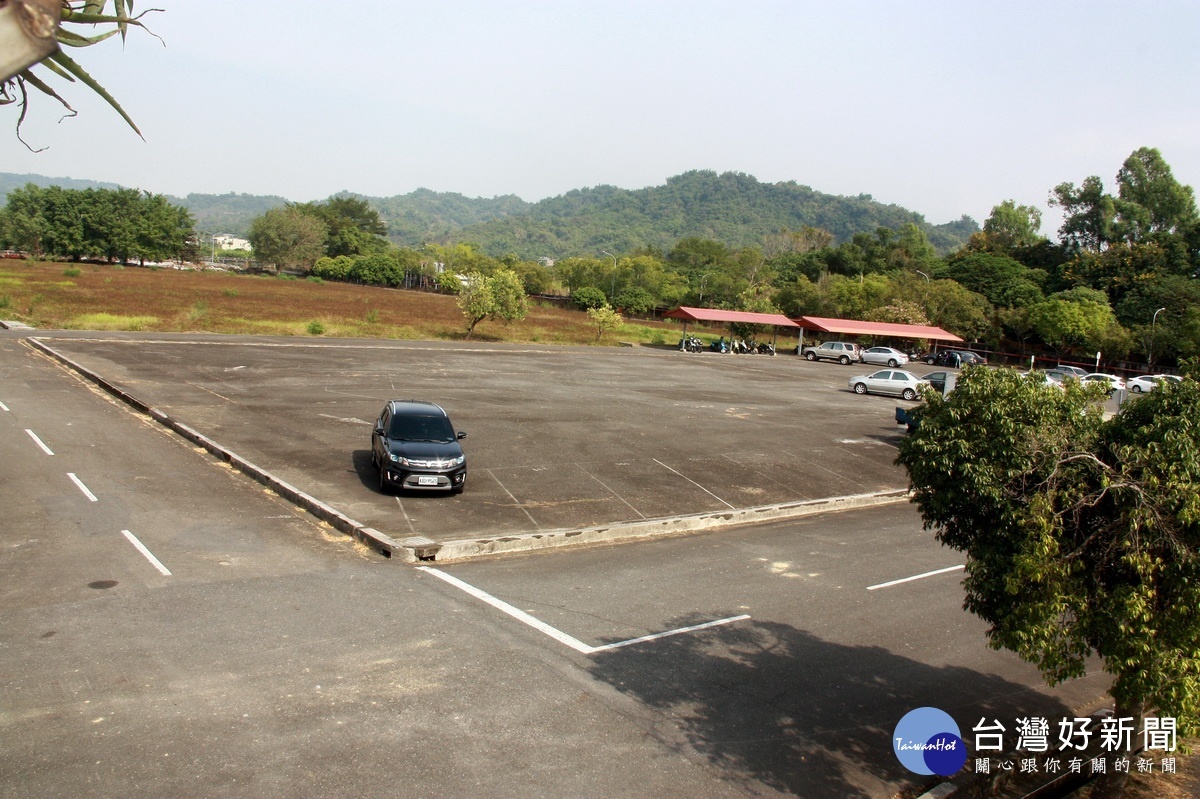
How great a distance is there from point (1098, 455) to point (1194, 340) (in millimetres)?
66078

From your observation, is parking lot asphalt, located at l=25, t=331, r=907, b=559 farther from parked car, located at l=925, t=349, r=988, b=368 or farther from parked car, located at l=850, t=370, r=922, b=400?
parked car, located at l=925, t=349, r=988, b=368

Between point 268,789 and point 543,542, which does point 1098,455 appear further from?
point 543,542

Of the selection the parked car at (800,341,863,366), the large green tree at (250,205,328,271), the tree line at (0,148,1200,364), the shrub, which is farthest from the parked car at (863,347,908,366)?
the large green tree at (250,205,328,271)

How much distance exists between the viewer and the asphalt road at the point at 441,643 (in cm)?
667

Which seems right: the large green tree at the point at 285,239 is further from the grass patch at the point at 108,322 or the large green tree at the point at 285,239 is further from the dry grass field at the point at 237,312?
the grass patch at the point at 108,322

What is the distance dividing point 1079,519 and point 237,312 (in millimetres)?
62258

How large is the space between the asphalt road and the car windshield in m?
1.31

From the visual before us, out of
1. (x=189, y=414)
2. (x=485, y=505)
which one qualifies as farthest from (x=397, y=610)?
(x=189, y=414)

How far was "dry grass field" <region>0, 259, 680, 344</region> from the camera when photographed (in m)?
47.8

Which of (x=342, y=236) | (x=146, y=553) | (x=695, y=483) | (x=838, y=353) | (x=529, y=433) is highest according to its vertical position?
(x=342, y=236)

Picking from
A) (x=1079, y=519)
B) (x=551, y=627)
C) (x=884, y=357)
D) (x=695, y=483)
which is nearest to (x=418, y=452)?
(x=695, y=483)

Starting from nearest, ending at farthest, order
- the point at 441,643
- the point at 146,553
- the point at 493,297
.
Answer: the point at 441,643 → the point at 146,553 → the point at 493,297

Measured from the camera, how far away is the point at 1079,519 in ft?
21.3

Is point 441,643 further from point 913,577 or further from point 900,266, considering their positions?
point 900,266
